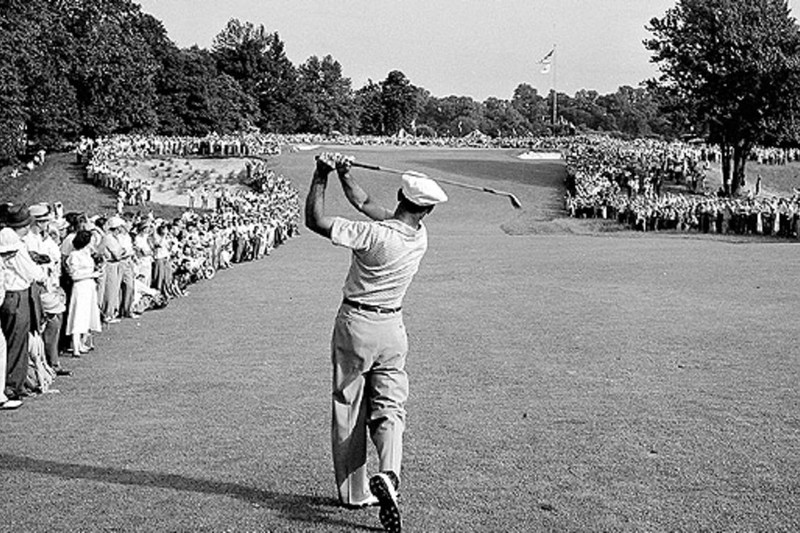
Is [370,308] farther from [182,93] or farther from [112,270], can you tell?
[182,93]

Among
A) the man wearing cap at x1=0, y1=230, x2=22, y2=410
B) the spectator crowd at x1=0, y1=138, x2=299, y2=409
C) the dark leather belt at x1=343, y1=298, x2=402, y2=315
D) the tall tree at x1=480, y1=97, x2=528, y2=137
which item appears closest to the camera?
the dark leather belt at x1=343, y1=298, x2=402, y2=315

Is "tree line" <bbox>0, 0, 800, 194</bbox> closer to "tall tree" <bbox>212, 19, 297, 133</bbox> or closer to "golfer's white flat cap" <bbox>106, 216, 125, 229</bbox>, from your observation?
"tall tree" <bbox>212, 19, 297, 133</bbox>

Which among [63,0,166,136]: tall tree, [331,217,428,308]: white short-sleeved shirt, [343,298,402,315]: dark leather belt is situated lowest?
[343,298,402,315]: dark leather belt

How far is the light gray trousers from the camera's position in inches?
261

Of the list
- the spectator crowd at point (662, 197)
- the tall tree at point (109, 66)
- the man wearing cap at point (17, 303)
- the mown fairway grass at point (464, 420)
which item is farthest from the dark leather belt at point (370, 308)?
the tall tree at point (109, 66)

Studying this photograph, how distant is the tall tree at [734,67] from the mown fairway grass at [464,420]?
132 feet

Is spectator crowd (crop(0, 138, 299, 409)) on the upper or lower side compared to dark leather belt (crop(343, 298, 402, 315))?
lower

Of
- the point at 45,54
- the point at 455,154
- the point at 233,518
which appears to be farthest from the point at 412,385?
the point at 455,154

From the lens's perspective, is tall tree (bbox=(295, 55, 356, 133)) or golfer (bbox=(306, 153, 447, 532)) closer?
golfer (bbox=(306, 153, 447, 532))

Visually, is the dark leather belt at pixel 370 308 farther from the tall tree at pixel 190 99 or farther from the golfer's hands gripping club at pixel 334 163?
the tall tree at pixel 190 99

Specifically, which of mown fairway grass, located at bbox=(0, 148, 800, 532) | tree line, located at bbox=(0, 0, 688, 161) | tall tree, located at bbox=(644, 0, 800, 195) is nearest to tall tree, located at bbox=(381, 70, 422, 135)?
tree line, located at bbox=(0, 0, 688, 161)

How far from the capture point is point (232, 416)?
9703mm

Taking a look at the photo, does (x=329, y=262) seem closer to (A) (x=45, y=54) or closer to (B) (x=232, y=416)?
(B) (x=232, y=416)

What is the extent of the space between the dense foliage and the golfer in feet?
131
